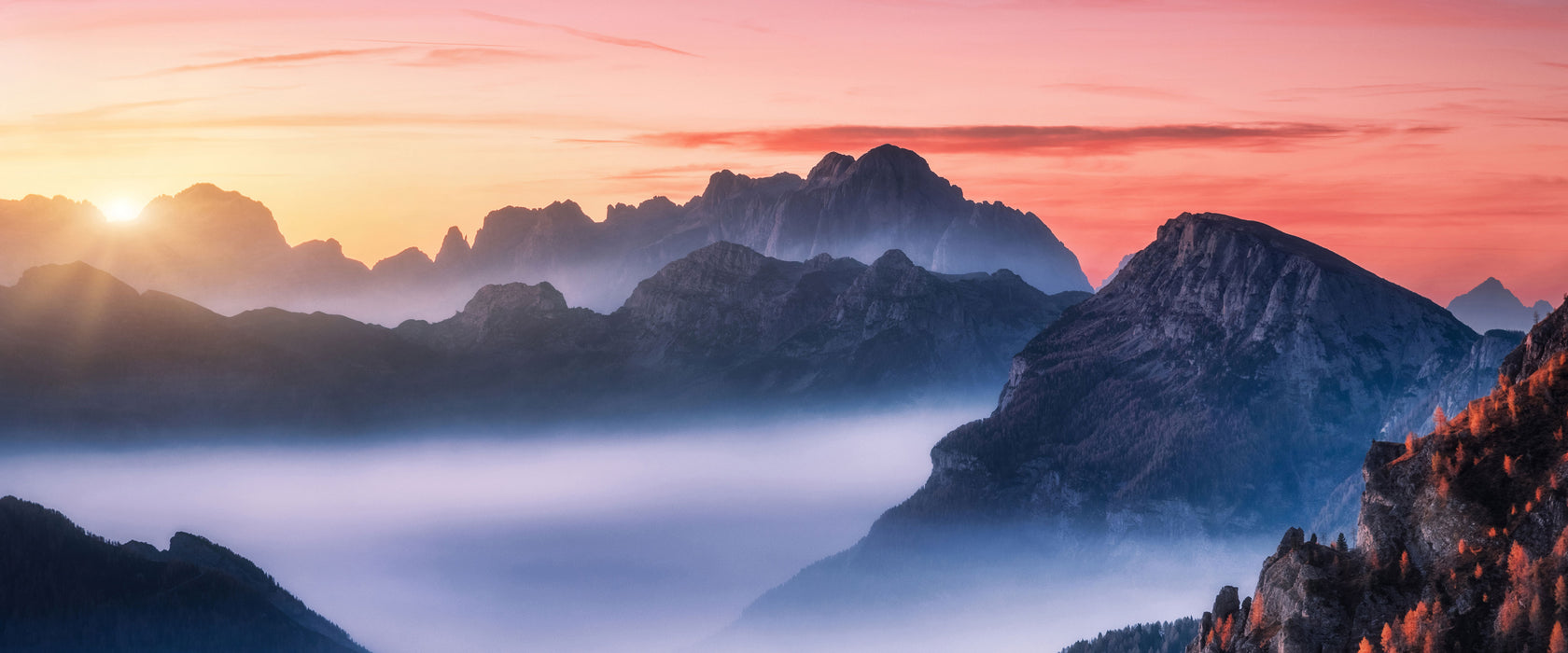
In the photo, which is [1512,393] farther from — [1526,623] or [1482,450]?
[1526,623]

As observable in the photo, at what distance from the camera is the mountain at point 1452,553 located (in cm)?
7369

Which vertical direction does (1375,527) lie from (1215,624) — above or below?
above

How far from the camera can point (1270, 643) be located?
85000 millimetres

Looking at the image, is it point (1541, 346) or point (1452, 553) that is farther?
point (1541, 346)

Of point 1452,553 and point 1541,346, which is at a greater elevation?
point 1541,346

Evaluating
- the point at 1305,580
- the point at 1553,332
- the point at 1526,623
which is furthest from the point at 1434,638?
the point at 1553,332

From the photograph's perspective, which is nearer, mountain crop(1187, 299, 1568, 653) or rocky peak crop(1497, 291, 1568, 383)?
mountain crop(1187, 299, 1568, 653)

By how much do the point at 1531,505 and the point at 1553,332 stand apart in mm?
20645

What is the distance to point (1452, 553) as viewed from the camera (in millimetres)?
78750

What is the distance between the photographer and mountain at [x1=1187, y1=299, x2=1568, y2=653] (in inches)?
2901

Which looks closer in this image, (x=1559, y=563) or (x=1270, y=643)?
(x=1559, y=563)

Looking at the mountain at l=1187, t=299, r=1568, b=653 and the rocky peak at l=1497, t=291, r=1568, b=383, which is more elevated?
the rocky peak at l=1497, t=291, r=1568, b=383

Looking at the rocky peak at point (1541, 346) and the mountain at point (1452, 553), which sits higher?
the rocky peak at point (1541, 346)

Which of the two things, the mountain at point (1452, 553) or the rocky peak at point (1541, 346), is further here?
the rocky peak at point (1541, 346)
